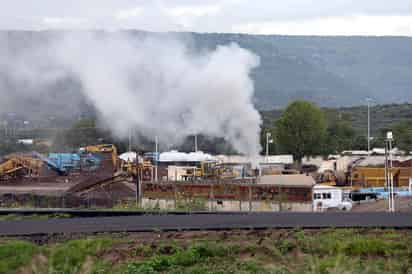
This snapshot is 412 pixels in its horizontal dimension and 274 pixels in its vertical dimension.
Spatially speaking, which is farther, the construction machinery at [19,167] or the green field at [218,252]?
the construction machinery at [19,167]

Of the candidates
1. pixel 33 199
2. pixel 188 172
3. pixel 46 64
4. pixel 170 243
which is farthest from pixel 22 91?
pixel 170 243

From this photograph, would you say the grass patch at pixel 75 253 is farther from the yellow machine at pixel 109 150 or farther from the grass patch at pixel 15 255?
the yellow machine at pixel 109 150

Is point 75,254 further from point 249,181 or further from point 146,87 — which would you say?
point 146,87

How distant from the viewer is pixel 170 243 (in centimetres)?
1867

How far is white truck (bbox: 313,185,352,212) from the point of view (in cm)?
3791

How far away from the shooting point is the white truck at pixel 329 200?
37906mm

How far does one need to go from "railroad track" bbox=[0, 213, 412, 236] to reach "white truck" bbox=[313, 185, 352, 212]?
15694 mm

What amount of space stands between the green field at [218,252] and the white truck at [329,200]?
18.4 meters

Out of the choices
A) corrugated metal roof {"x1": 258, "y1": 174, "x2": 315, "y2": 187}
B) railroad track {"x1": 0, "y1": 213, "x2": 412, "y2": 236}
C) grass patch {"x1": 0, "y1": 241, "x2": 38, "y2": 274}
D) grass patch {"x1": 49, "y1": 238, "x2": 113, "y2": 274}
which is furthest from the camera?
corrugated metal roof {"x1": 258, "y1": 174, "x2": 315, "y2": 187}

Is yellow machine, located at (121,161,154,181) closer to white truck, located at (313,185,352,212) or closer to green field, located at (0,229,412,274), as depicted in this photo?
white truck, located at (313,185,352,212)

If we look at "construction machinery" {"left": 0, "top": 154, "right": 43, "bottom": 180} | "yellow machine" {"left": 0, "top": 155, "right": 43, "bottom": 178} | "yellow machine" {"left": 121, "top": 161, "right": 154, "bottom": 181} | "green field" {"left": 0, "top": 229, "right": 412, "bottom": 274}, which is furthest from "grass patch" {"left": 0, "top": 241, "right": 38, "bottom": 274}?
"yellow machine" {"left": 0, "top": 155, "right": 43, "bottom": 178}

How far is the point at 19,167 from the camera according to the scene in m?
56.1

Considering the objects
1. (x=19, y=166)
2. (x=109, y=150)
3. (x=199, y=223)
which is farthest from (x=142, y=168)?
(x=199, y=223)

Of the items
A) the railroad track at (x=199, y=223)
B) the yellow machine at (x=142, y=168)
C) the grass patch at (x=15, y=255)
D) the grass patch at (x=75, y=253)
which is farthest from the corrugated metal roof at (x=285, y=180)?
the grass patch at (x=15, y=255)
